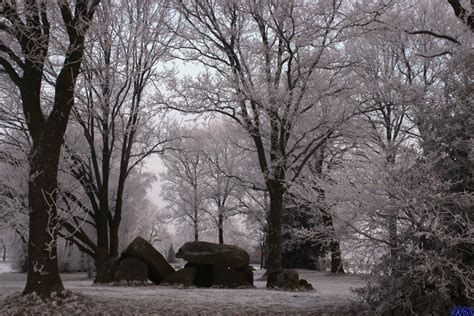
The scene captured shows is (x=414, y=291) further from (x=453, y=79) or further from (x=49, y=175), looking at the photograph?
(x=49, y=175)

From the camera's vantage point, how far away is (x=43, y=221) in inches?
309

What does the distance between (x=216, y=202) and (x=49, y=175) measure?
2482 cm

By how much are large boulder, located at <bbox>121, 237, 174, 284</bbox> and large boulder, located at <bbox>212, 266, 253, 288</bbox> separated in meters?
1.42

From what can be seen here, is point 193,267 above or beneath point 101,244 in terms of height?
beneath

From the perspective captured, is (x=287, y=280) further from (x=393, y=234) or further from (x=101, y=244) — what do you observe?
(x=101, y=244)

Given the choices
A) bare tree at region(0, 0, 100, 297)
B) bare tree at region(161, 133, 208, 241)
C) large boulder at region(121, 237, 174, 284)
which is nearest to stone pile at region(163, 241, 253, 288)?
large boulder at region(121, 237, 174, 284)

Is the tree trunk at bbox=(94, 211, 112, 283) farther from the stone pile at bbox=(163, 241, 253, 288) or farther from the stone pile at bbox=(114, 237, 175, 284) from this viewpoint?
the stone pile at bbox=(163, 241, 253, 288)

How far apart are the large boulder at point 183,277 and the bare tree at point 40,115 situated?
525cm

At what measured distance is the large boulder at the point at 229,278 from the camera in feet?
42.8

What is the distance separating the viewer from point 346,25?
12367 mm

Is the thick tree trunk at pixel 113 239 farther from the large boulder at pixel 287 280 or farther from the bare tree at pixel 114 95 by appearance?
the large boulder at pixel 287 280

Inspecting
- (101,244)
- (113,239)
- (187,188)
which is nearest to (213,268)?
(113,239)

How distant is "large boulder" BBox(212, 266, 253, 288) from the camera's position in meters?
13.1

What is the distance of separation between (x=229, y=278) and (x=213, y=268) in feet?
1.71
